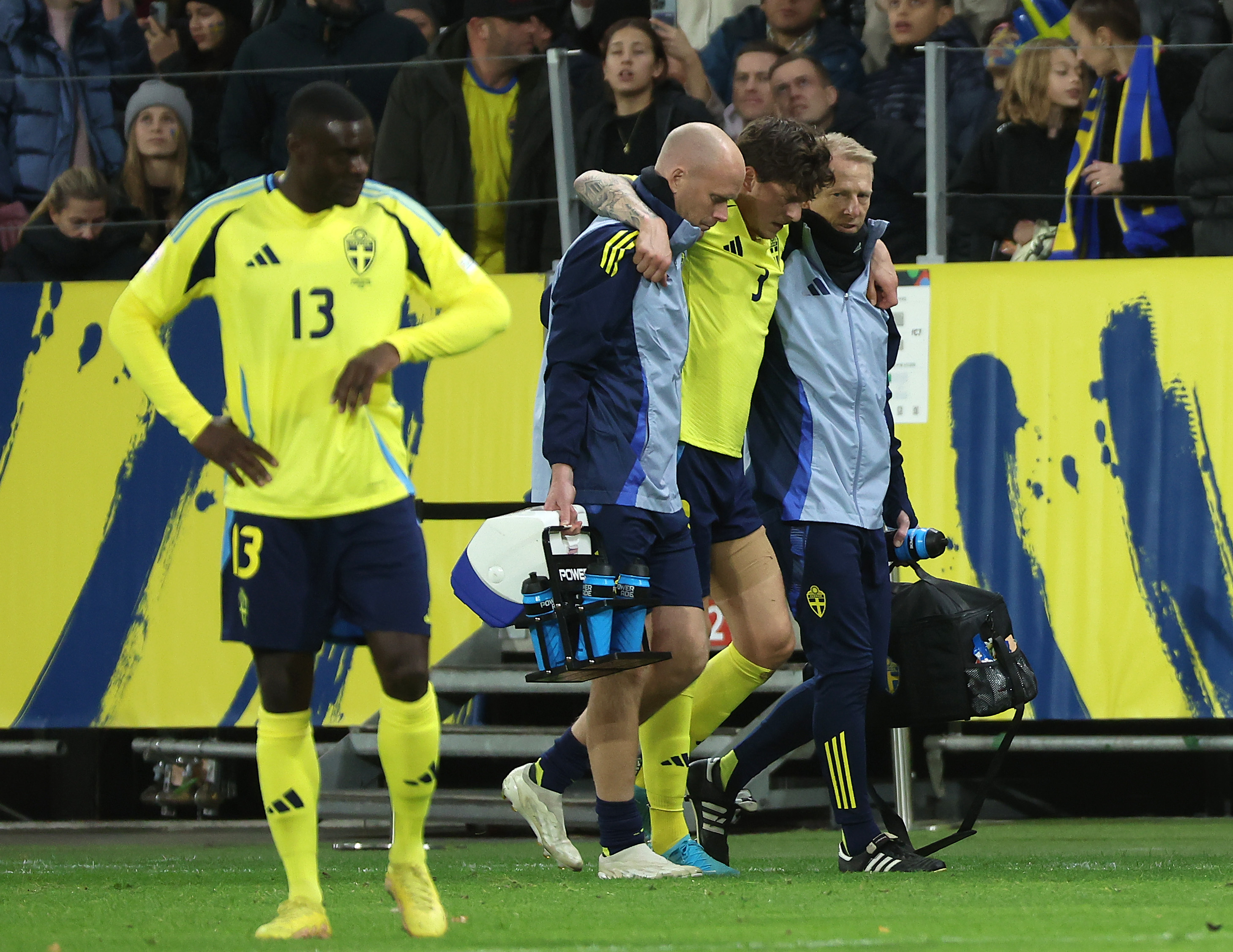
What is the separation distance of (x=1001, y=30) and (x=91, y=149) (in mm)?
4537

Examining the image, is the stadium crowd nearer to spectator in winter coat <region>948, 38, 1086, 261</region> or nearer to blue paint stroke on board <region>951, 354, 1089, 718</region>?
spectator in winter coat <region>948, 38, 1086, 261</region>

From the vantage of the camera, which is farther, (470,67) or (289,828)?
(470,67)

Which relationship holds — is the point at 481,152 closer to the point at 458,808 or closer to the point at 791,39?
the point at 791,39

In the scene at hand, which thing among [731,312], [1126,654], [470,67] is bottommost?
[1126,654]

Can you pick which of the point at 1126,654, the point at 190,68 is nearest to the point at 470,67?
the point at 190,68

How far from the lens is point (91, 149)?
8992mm

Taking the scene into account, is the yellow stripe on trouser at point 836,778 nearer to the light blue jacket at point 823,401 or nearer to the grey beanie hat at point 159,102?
the light blue jacket at point 823,401

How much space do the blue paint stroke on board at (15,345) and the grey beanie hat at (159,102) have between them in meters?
0.94

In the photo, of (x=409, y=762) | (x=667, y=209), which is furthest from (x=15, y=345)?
(x=409, y=762)

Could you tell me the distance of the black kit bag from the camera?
18.0 feet

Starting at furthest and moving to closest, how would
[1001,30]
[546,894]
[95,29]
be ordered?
[95,29] → [1001,30] → [546,894]

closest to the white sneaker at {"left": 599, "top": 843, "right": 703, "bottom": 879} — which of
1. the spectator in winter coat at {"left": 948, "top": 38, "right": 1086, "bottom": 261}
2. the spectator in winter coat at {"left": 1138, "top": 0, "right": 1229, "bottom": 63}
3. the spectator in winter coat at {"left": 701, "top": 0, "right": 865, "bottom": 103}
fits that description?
the spectator in winter coat at {"left": 948, "top": 38, "right": 1086, "bottom": 261}

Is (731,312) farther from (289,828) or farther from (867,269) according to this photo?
(289,828)

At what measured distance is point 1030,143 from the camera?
8023 millimetres
